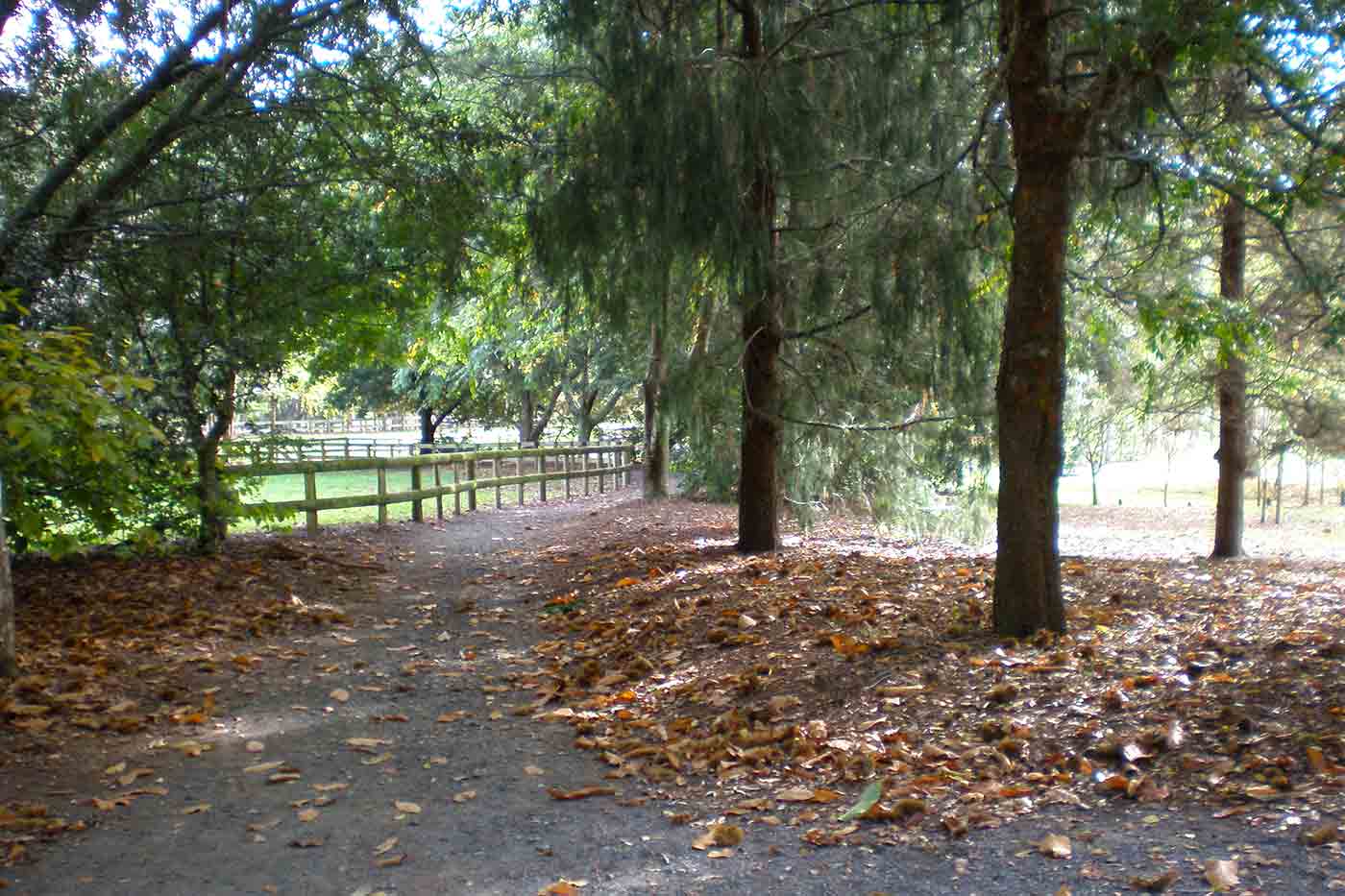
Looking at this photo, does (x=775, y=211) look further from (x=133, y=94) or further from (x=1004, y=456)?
(x=133, y=94)

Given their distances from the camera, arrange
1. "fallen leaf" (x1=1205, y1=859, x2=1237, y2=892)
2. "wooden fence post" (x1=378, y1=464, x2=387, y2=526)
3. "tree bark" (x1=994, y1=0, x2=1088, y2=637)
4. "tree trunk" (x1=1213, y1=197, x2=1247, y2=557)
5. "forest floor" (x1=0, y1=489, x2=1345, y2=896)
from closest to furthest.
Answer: "fallen leaf" (x1=1205, y1=859, x2=1237, y2=892), "forest floor" (x1=0, y1=489, x2=1345, y2=896), "tree bark" (x1=994, y1=0, x2=1088, y2=637), "tree trunk" (x1=1213, y1=197, x2=1247, y2=557), "wooden fence post" (x1=378, y1=464, x2=387, y2=526)

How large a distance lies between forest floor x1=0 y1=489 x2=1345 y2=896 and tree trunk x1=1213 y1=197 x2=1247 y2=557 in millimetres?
3512

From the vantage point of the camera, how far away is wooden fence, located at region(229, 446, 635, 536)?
11.9 metres

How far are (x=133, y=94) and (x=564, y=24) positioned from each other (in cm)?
346

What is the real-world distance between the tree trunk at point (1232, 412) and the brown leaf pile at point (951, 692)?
3876 millimetres

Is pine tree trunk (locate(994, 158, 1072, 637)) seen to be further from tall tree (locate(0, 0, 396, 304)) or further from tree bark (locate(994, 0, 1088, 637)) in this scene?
tall tree (locate(0, 0, 396, 304))

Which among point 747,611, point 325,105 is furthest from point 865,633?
point 325,105

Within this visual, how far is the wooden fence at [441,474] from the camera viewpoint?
11906mm

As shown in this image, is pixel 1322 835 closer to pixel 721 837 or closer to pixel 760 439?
pixel 721 837

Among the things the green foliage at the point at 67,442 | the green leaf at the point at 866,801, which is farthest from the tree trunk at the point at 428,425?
the green leaf at the point at 866,801

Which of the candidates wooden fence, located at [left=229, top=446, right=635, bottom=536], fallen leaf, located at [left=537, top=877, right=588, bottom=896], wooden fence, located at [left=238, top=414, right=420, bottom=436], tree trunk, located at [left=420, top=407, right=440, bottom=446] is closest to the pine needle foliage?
wooden fence, located at [left=229, top=446, right=635, bottom=536]

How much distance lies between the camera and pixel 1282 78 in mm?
5926

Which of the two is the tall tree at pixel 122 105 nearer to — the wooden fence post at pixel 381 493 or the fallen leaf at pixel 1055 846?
the wooden fence post at pixel 381 493

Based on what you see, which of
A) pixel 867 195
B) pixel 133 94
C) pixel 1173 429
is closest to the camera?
pixel 133 94
